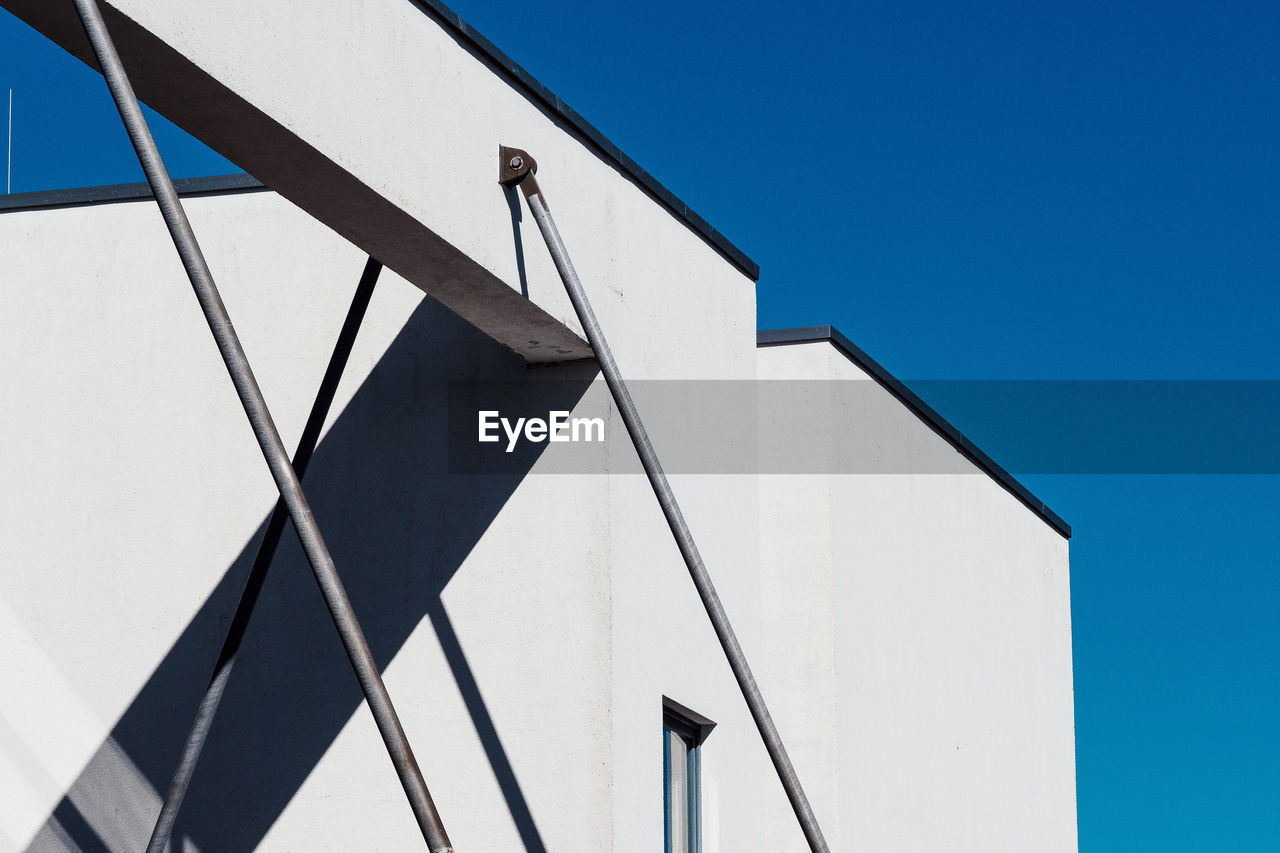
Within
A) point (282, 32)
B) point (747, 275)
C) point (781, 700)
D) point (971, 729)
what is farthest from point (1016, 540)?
point (282, 32)

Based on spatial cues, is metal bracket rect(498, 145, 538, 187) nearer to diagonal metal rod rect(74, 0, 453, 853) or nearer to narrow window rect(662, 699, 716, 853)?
diagonal metal rod rect(74, 0, 453, 853)

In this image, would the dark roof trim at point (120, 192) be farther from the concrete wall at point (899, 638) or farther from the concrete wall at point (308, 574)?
the concrete wall at point (899, 638)

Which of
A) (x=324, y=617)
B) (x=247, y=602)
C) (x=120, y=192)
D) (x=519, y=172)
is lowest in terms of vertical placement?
(x=247, y=602)

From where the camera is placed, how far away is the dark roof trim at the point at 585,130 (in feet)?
26.4

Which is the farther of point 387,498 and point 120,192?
point 120,192

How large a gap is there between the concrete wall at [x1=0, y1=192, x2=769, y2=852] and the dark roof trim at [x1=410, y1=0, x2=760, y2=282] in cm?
35

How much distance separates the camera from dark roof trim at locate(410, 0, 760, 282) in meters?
8.04

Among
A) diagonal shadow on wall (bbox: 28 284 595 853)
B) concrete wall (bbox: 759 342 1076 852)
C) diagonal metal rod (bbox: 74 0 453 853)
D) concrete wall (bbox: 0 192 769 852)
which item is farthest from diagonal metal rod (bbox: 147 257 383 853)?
concrete wall (bbox: 759 342 1076 852)

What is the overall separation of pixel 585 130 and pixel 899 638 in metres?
5.08

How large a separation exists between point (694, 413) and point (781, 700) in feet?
8.41

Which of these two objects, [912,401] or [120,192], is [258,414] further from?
[912,401]

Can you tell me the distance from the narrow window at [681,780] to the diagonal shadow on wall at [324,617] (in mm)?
1185

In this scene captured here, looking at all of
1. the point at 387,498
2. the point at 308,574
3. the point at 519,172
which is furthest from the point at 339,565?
the point at 519,172

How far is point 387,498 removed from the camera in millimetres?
9109
